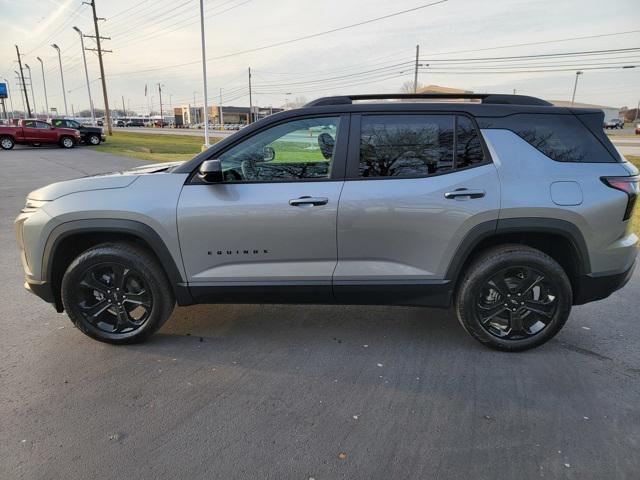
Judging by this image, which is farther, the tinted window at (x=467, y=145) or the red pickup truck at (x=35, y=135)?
the red pickup truck at (x=35, y=135)

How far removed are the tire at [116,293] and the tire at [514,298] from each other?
229 centimetres

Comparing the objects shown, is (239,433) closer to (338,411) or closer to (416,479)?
(338,411)

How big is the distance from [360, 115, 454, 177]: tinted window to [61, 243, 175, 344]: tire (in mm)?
1754

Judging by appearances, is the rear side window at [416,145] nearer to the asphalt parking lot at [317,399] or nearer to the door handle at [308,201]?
the door handle at [308,201]

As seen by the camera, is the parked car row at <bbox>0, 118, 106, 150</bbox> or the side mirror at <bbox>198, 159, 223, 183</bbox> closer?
the side mirror at <bbox>198, 159, 223, 183</bbox>

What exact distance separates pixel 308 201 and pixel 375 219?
49cm

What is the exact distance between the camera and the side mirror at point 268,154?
11.2ft

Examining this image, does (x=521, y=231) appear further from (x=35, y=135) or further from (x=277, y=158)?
(x=35, y=135)

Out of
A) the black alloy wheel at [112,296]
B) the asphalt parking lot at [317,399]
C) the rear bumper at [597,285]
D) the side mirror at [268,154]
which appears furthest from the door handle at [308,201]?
the rear bumper at [597,285]

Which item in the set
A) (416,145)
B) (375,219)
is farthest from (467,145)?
(375,219)

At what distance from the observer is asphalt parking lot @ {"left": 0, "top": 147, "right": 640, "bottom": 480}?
2.35m

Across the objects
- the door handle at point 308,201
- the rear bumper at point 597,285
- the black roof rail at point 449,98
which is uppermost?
the black roof rail at point 449,98

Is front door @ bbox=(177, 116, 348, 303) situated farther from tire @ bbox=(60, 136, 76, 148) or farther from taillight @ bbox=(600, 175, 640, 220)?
tire @ bbox=(60, 136, 76, 148)

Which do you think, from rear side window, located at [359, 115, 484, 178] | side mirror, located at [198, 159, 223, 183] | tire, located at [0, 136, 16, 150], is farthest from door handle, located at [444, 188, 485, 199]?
tire, located at [0, 136, 16, 150]
